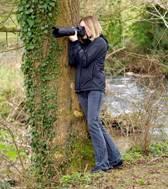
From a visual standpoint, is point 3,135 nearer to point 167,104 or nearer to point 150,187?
point 167,104

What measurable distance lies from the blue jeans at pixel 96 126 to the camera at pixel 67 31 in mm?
808

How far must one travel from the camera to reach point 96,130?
7.37 m

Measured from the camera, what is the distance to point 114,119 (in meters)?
11.5

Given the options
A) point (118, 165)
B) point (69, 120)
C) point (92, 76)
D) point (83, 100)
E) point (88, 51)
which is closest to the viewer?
point (88, 51)

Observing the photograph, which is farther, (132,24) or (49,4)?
(132,24)

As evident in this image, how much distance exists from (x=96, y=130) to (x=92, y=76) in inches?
29.0

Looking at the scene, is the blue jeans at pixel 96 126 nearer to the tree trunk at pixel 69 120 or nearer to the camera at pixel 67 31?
the tree trunk at pixel 69 120

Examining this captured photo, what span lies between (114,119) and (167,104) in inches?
65.7

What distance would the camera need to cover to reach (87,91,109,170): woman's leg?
727 centimetres

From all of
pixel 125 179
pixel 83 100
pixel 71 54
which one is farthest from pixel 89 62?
pixel 125 179

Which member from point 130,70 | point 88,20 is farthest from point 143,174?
point 130,70

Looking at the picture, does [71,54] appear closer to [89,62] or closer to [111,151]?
[89,62]

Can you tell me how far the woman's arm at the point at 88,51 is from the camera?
23.1 ft

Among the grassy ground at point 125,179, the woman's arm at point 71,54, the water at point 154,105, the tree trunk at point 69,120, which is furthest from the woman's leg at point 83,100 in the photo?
the water at point 154,105
